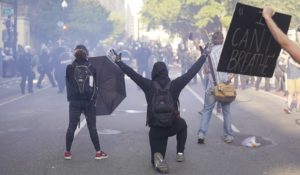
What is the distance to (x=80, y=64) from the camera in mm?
7168

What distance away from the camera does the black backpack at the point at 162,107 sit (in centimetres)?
645

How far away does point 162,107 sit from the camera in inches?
254

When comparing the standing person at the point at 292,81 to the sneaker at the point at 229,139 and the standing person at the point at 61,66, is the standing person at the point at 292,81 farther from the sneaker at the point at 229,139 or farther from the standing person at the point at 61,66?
the standing person at the point at 61,66

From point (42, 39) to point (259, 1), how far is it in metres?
25.0

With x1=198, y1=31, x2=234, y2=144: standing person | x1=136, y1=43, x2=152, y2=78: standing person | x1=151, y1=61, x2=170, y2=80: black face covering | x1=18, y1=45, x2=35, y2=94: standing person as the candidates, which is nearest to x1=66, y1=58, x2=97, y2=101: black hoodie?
x1=151, y1=61, x2=170, y2=80: black face covering

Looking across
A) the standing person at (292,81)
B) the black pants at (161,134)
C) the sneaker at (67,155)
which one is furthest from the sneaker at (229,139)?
the standing person at (292,81)

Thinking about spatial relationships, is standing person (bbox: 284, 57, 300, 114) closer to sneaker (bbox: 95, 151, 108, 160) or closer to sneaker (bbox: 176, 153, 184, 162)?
sneaker (bbox: 176, 153, 184, 162)

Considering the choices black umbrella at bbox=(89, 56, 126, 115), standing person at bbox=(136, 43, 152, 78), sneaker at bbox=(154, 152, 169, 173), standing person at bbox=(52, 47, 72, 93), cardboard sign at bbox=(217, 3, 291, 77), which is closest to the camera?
cardboard sign at bbox=(217, 3, 291, 77)

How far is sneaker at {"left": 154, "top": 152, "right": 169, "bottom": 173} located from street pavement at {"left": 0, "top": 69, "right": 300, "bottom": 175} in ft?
0.39

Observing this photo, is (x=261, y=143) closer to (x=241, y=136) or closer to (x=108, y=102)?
(x=241, y=136)

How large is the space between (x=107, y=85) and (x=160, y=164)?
1.89 metres

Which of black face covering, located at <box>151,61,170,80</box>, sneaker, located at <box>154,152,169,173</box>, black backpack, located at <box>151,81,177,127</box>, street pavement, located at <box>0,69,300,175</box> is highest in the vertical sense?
black face covering, located at <box>151,61,170,80</box>

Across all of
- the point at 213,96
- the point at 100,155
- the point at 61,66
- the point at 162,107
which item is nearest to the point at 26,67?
→ the point at 61,66

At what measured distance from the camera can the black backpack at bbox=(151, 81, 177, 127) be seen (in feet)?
21.2
